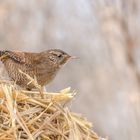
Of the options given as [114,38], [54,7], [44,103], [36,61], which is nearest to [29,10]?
[54,7]

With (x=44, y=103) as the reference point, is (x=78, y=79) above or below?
above

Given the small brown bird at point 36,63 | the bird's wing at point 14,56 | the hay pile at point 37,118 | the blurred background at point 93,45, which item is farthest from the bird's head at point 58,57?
the blurred background at point 93,45

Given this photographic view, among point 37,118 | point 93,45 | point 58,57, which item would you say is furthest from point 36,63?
point 93,45

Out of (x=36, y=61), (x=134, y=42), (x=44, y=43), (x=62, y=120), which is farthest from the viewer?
(x=134, y=42)

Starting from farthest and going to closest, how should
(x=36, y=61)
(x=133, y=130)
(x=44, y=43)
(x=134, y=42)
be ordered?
(x=134, y=42) → (x=44, y=43) → (x=133, y=130) → (x=36, y=61)

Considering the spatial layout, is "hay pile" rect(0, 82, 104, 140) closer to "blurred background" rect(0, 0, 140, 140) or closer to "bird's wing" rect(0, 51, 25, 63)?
"bird's wing" rect(0, 51, 25, 63)

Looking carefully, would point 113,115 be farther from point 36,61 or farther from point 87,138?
point 87,138

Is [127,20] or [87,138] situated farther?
[127,20]

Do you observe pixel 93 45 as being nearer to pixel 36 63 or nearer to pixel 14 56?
pixel 36 63

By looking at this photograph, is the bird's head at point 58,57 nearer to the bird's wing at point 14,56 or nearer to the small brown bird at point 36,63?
the small brown bird at point 36,63
